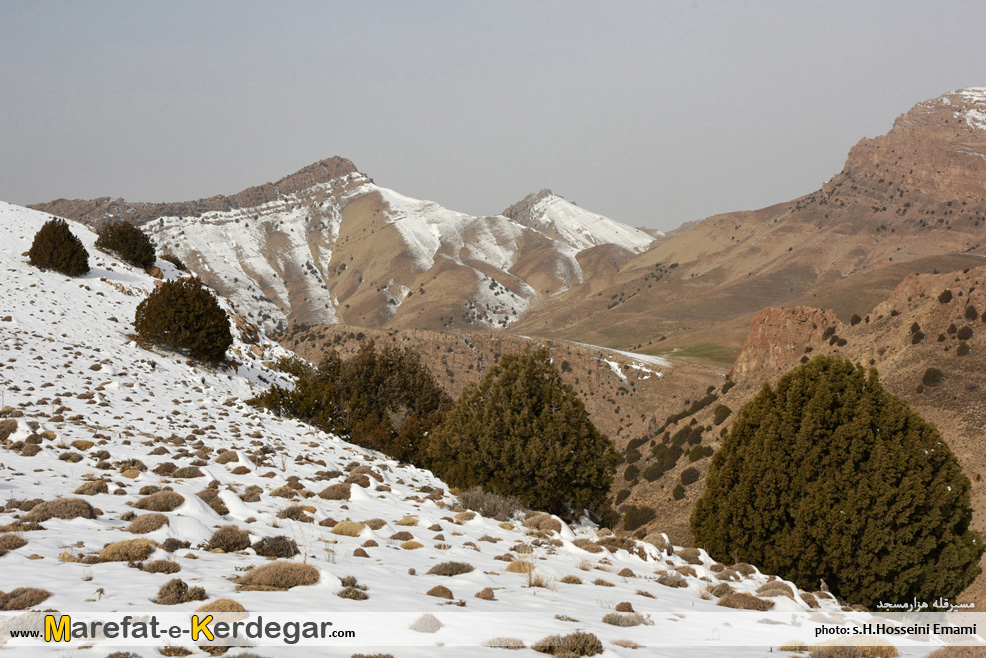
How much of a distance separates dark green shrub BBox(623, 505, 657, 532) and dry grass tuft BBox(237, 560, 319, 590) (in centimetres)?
2526

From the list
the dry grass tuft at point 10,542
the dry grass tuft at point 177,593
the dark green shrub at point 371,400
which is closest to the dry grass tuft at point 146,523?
the dry grass tuft at point 10,542

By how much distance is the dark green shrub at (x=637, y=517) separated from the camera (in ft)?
97.6

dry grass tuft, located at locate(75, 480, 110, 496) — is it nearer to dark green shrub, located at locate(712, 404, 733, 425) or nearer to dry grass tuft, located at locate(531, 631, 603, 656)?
dry grass tuft, located at locate(531, 631, 603, 656)

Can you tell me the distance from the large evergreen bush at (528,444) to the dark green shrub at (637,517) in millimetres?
9355

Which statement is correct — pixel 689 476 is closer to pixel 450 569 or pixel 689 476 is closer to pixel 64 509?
pixel 450 569

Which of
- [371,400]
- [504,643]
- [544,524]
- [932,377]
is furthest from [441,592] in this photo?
[932,377]

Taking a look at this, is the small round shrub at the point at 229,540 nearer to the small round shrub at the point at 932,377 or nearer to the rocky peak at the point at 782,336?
the small round shrub at the point at 932,377

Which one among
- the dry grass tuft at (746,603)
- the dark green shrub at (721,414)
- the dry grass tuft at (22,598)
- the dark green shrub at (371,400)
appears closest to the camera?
the dry grass tuft at (22,598)

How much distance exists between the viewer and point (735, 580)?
1084 cm

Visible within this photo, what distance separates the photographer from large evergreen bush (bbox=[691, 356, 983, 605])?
44.9ft

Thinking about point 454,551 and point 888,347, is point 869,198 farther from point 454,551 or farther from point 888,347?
point 454,551

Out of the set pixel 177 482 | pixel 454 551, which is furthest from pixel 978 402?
pixel 177 482

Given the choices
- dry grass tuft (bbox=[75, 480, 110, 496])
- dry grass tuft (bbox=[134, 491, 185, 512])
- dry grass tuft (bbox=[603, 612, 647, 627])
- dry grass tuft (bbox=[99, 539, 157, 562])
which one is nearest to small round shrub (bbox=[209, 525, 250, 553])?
dry grass tuft (bbox=[99, 539, 157, 562])

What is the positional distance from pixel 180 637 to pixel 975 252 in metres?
169
